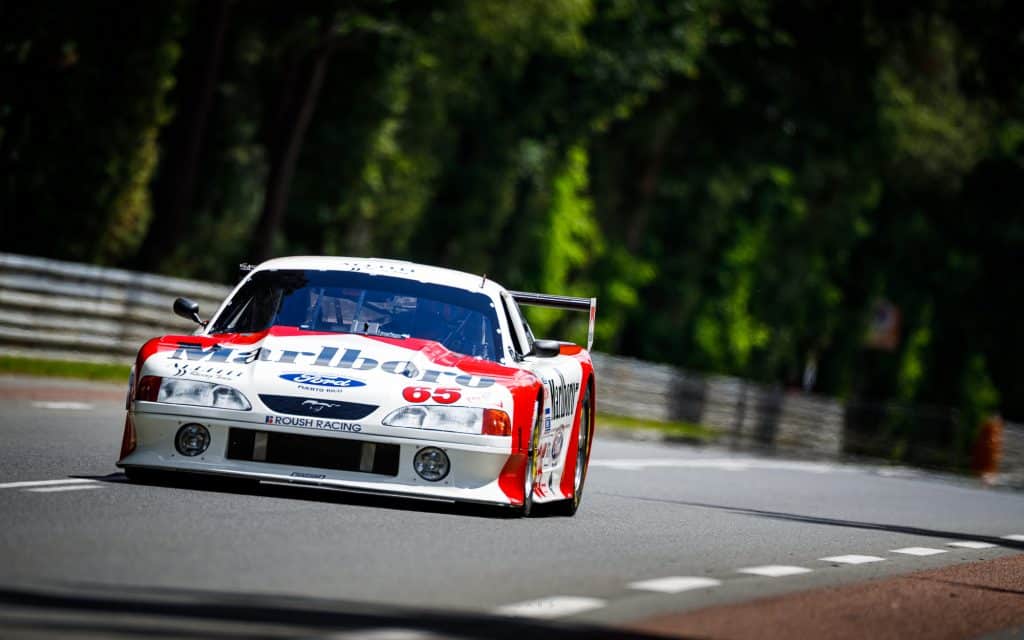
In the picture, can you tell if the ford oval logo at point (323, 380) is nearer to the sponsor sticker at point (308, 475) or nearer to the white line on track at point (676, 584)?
the sponsor sticker at point (308, 475)

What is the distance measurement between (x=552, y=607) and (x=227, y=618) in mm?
1613

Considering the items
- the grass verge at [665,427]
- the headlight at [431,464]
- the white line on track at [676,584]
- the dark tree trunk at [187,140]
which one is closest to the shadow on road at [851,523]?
the headlight at [431,464]

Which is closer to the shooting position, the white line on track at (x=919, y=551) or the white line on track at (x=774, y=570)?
the white line on track at (x=774, y=570)

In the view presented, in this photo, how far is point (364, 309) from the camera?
12664mm

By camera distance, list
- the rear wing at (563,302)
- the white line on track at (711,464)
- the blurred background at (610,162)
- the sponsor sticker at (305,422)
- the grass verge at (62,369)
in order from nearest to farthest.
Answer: the sponsor sticker at (305,422) → the rear wing at (563,302) → the white line on track at (711,464) → the grass verge at (62,369) → the blurred background at (610,162)

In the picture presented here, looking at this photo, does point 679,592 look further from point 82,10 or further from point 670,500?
point 82,10

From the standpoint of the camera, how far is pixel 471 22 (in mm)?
39562

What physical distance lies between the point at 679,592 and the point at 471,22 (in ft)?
101

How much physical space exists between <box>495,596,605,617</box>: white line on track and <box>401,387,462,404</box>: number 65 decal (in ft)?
9.38

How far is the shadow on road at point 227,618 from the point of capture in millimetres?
A: 6828

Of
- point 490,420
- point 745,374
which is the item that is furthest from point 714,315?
point 490,420

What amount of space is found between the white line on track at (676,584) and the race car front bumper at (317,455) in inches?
68.2

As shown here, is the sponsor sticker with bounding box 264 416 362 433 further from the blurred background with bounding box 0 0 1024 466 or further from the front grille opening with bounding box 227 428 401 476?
the blurred background with bounding box 0 0 1024 466

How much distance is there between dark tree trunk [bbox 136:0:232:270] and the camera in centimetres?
3303
